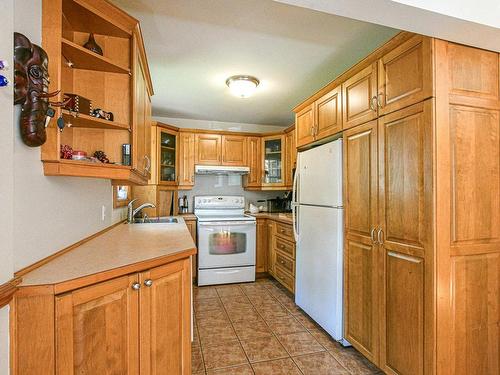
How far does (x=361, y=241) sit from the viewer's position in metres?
1.96

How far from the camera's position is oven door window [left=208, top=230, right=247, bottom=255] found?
369cm

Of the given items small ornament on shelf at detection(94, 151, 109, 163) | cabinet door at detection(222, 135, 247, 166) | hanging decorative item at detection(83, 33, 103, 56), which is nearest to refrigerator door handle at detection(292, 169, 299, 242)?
cabinet door at detection(222, 135, 247, 166)

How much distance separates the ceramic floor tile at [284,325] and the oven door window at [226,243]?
4.12ft

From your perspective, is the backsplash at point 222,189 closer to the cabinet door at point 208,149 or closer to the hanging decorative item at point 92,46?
the cabinet door at point 208,149

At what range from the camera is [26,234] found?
1051 mm

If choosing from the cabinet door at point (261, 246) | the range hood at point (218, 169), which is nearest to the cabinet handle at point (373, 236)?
the cabinet door at point (261, 246)

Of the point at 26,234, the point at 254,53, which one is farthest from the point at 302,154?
the point at 26,234

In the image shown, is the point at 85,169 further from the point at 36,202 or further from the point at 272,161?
the point at 272,161

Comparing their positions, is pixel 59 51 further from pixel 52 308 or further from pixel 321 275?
pixel 321 275

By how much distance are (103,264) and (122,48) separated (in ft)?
4.10

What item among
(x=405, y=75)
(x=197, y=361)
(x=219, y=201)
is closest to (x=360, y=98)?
(x=405, y=75)

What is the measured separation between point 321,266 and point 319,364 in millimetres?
747

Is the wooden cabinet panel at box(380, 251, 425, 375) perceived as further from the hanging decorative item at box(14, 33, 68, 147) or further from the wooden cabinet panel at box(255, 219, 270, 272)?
the wooden cabinet panel at box(255, 219, 270, 272)

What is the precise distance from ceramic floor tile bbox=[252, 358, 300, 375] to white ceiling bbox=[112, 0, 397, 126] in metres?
2.43
